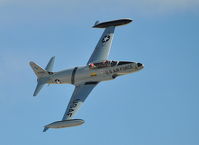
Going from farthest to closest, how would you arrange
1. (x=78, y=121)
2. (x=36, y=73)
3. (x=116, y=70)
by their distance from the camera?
1. (x=36, y=73)
2. (x=116, y=70)
3. (x=78, y=121)

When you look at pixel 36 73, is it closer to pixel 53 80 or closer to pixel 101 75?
pixel 53 80

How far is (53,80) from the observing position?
2311 inches

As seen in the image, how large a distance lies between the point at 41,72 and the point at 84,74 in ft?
16.0

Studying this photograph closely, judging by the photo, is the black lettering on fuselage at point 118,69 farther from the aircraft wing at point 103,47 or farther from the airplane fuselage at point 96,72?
the aircraft wing at point 103,47

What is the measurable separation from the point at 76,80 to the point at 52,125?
609 centimetres

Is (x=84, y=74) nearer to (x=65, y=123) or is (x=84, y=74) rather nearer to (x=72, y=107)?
(x=72, y=107)

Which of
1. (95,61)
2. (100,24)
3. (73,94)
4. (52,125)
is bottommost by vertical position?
(52,125)

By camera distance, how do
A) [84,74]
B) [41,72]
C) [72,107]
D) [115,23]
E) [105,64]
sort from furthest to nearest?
[115,23], [41,72], [84,74], [105,64], [72,107]

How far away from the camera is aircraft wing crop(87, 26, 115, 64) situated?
192ft

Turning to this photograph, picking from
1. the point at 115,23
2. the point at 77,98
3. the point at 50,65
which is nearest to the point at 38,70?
the point at 50,65

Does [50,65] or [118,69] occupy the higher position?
[50,65]

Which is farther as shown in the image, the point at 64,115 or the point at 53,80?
the point at 53,80

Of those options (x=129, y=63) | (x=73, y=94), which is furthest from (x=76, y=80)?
(x=129, y=63)

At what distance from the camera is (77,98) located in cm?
5516
